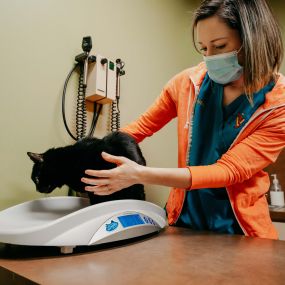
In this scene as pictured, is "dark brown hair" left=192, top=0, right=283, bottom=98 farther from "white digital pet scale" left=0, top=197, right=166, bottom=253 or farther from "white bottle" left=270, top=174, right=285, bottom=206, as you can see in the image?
"white bottle" left=270, top=174, right=285, bottom=206

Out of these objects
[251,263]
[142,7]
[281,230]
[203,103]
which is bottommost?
[281,230]

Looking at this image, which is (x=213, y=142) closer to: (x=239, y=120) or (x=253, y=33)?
(x=239, y=120)

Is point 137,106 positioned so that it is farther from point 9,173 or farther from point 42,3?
point 9,173

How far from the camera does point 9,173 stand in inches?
36.9

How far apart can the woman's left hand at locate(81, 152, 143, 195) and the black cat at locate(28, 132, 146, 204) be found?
10 cm

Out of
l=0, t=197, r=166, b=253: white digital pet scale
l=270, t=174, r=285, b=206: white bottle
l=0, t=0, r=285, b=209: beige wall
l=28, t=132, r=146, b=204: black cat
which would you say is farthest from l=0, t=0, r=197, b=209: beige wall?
l=270, t=174, r=285, b=206: white bottle

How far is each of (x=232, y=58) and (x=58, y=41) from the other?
2.18ft

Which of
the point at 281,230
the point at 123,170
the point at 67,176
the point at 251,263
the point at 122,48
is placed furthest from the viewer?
the point at 281,230

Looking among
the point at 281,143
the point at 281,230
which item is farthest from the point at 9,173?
the point at 281,230

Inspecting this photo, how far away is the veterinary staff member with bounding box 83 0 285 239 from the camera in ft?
2.71

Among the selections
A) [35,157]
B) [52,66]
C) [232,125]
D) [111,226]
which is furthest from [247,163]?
[52,66]

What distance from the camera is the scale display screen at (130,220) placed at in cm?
66

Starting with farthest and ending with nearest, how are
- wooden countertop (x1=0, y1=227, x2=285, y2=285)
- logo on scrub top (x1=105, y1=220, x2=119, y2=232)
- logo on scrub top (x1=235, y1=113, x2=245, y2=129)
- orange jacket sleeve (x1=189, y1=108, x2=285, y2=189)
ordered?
logo on scrub top (x1=235, y1=113, x2=245, y2=129), orange jacket sleeve (x1=189, y1=108, x2=285, y2=189), logo on scrub top (x1=105, y1=220, x2=119, y2=232), wooden countertop (x1=0, y1=227, x2=285, y2=285)

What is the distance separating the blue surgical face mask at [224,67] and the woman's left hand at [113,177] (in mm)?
462
